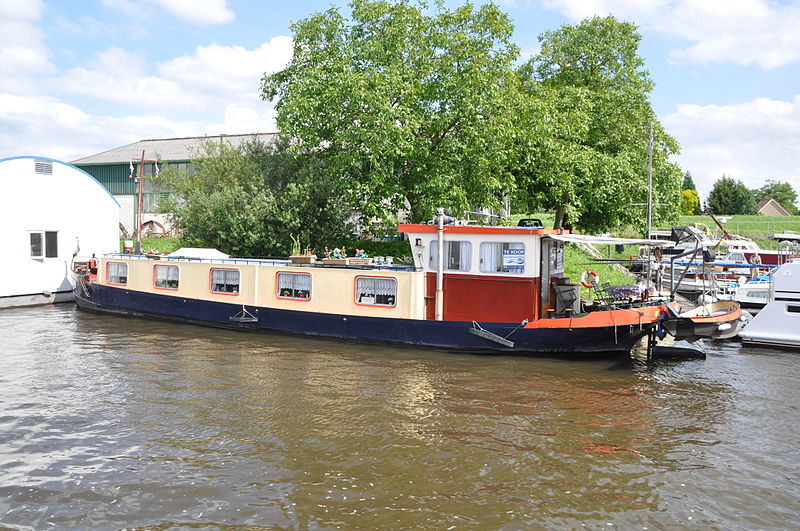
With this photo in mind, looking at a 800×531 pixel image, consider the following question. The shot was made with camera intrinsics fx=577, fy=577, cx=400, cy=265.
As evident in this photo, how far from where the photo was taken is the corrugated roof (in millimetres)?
51656

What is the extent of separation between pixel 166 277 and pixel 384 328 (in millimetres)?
9396

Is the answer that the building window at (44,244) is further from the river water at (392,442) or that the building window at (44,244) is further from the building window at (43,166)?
the river water at (392,442)

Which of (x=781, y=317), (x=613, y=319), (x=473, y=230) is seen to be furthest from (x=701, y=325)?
(x=473, y=230)

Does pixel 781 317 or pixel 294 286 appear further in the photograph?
pixel 294 286

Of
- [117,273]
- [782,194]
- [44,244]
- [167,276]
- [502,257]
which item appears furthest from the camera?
[782,194]

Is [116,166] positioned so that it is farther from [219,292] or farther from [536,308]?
[536,308]

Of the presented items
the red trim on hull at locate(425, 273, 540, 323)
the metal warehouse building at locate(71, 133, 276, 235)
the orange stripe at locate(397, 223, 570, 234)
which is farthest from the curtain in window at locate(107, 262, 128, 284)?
the metal warehouse building at locate(71, 133, 276, 235)

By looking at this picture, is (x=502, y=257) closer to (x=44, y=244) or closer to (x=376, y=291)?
(x=376, y=291)

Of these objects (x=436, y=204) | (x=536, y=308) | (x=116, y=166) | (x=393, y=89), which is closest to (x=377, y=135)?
(x=393, y=89)

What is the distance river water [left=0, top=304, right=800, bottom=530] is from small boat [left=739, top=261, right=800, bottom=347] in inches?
99.8

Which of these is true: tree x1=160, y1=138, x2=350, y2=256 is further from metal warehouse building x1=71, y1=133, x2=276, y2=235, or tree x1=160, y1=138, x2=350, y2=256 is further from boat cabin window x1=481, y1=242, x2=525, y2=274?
metal warehouse building x1=71, y1=133, x2=276, y2=235

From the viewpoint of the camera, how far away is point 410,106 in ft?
77.5

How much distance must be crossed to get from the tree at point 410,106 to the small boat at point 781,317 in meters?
10.7

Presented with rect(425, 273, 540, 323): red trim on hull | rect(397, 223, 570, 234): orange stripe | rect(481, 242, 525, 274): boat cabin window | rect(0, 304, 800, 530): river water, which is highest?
rect(397, 223, 570, 234): orange stripe
